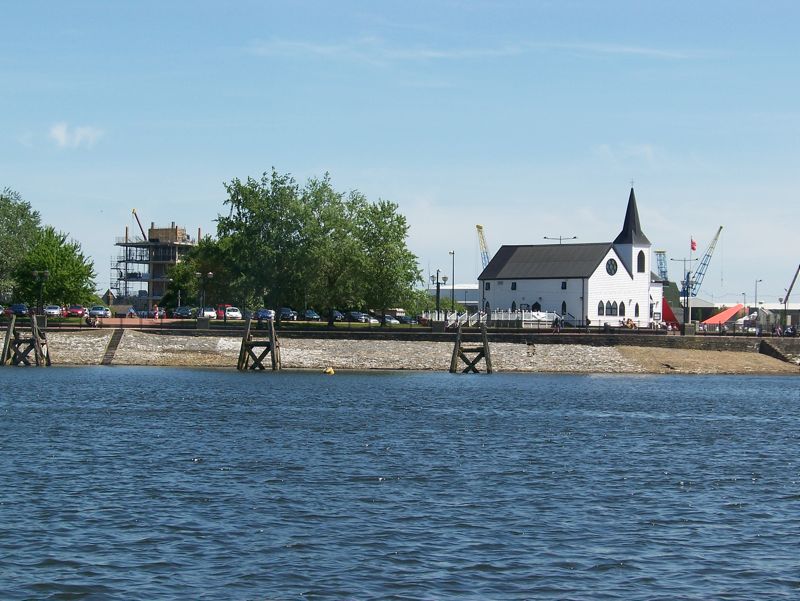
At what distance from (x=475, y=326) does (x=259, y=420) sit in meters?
54.3

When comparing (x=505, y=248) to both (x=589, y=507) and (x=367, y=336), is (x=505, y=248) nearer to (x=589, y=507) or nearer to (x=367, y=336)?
(x=367, y=336)

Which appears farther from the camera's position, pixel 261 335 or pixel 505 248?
pixel 505 248

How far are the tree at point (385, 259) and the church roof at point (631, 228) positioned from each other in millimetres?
29605

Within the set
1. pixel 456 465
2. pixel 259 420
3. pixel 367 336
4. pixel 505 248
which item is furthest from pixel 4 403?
pixel 505 248

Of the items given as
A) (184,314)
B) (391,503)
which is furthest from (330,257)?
(391,503)

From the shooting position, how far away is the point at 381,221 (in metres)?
107

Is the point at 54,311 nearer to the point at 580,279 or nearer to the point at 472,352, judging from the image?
the point at 472,352

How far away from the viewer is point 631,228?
12562cm

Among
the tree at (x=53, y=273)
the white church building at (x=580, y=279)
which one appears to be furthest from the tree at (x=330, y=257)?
the tree at (x=53, y=273)

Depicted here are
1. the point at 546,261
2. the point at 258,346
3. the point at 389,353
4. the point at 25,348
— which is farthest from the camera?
the point at 546,261

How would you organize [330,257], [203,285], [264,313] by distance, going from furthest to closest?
[264,313]
[203,285]
[330,257]

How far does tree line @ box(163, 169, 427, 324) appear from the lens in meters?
102

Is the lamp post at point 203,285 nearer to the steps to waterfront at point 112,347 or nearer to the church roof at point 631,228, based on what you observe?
the steps to waterfront at point 112,347

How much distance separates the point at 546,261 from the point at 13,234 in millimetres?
55051
